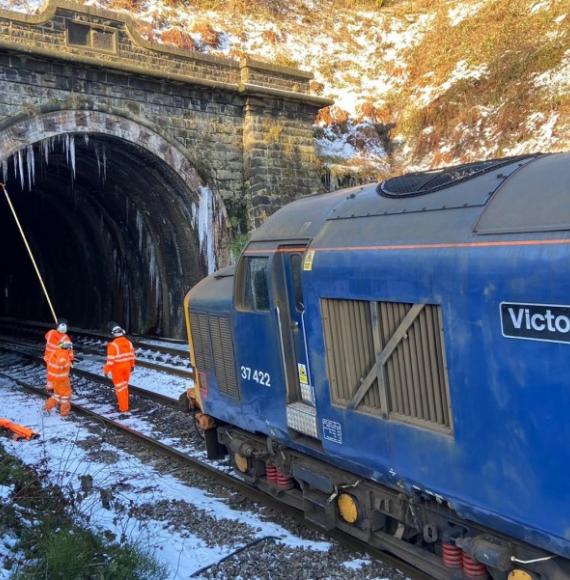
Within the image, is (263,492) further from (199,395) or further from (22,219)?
(22,219)

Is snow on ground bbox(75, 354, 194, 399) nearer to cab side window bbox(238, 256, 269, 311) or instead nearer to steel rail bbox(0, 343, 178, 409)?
steel rail bbox(0, 343, 178, 409)

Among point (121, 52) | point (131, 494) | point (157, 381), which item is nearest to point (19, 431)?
point (131, 494)

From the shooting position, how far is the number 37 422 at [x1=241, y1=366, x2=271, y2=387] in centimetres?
545

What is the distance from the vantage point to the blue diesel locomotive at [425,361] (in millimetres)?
3121

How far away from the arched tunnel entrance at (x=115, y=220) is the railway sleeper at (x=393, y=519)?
11.0 meters

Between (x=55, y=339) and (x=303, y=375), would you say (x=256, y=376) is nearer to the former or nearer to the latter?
(x=303, y=375)

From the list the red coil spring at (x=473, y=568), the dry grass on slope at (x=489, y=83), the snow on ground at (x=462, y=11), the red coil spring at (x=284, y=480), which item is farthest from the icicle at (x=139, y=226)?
the snow on ground at (x=462, y=11)

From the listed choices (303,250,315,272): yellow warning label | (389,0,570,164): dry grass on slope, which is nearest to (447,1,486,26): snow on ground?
(389,0,570,164): dry grass on slope

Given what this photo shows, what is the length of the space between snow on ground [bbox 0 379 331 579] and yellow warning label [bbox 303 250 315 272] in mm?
2456

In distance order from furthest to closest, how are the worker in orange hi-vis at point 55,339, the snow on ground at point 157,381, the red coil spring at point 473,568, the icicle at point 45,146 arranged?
1. the icicle at point 45,146
2. the snow on ground at point 157,381
3. the worker in orange hi-vis at point 55,339
4. the red coil spring at point 473,568

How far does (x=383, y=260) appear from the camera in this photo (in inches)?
157

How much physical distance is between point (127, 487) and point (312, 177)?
1353cm

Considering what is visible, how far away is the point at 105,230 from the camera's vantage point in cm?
2059

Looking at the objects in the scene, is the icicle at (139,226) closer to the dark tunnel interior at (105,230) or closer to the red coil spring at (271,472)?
the dark tunnel interior at (105,230)
